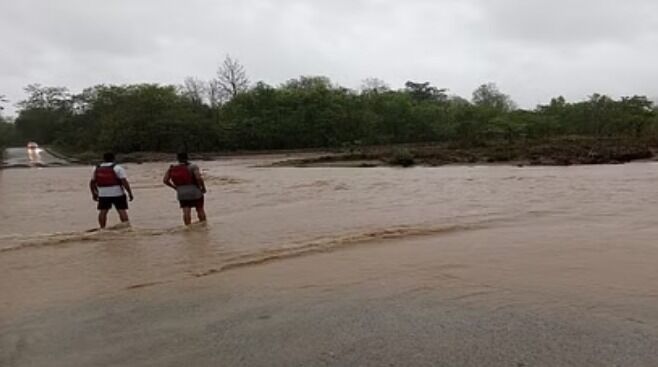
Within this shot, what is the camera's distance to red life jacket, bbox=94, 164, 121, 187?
533 inches

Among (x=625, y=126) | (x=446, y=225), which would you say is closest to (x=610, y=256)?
(x=446, y=225)

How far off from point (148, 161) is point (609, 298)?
2260 inches

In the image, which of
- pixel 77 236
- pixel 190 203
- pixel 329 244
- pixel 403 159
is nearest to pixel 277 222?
pixel 190 203

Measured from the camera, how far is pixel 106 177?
44.5 ft

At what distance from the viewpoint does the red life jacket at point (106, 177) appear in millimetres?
13539

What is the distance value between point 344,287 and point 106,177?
728cm

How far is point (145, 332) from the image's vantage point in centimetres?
625

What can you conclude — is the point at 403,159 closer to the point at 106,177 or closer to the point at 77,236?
the point at 106,177

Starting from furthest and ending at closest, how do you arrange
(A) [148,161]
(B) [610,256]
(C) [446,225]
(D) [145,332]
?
(A) [148,161], (C) [446,225], (B) [610,256], (D) [145,332]

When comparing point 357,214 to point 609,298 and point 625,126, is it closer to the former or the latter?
point 609,298

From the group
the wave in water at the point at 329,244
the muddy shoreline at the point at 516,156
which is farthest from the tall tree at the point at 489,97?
the wave in water at the point at 329,244

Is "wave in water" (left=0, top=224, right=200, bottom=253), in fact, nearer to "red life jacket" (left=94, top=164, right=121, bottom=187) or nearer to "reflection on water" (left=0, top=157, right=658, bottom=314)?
"reflection on water" (left=0, top=157, right=658, bottom=314)

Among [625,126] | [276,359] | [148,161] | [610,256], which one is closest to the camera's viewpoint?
[276,359]

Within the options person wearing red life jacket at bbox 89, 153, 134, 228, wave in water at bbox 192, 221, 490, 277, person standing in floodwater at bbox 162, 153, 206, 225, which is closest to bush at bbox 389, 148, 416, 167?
wave in water at bbox 192, 221, 490, 277
